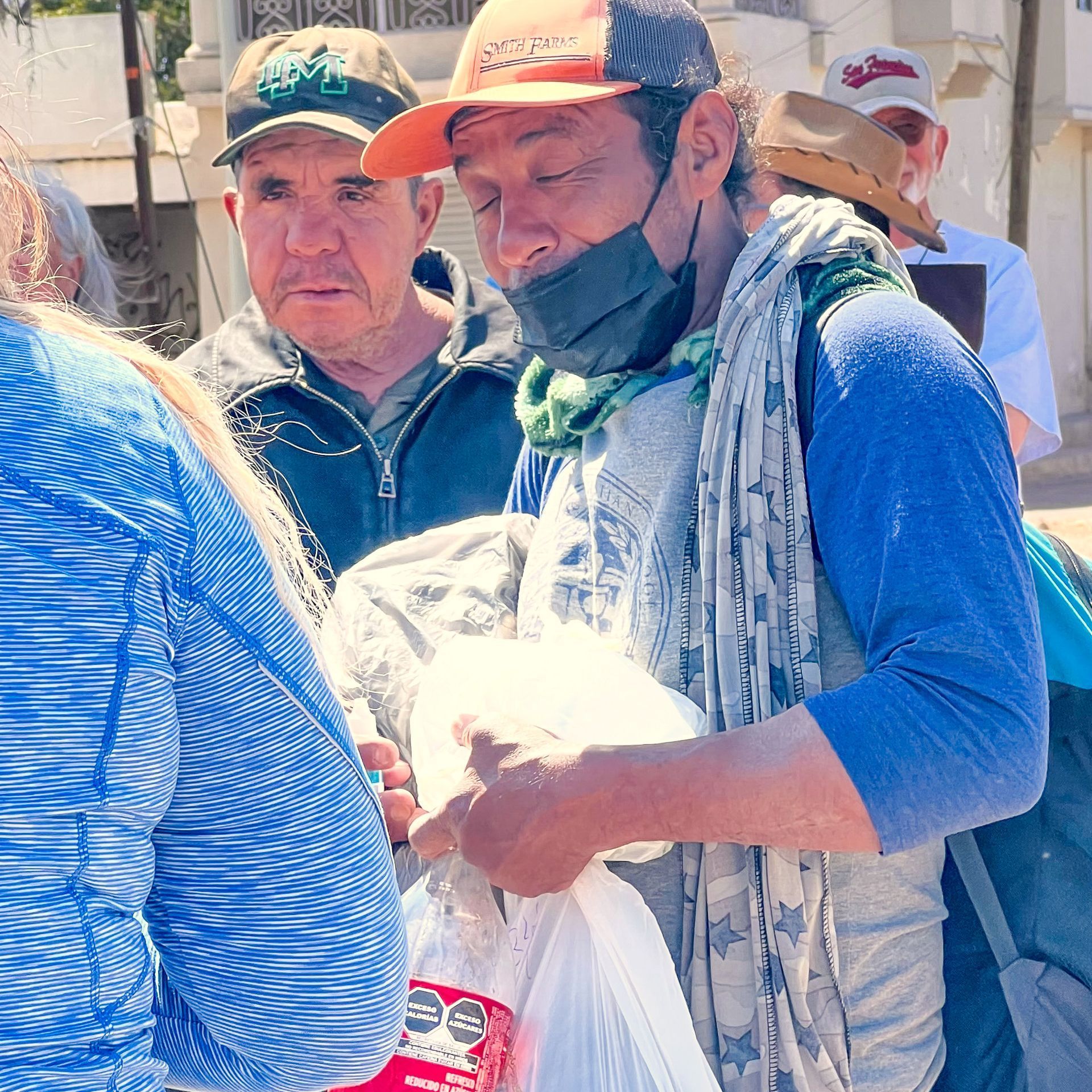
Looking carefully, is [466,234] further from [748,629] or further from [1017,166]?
[748,629]

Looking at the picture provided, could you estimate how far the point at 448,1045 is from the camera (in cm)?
153

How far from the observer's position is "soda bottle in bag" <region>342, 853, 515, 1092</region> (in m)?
1.52

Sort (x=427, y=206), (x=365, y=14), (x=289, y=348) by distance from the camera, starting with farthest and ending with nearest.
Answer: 1. (x=365, y=14)
2. (x=427, y=206)
3. (x=289, y=348)

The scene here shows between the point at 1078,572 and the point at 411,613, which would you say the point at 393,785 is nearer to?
the point at 411,613

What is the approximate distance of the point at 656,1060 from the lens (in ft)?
5.02

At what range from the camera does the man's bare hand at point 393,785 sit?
177cm

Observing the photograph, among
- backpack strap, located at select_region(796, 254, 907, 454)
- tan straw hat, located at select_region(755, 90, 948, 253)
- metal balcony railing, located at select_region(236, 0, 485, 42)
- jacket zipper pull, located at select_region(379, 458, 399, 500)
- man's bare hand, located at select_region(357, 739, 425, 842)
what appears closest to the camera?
backpack strap, located at select_region(796, 254, 907, 454)

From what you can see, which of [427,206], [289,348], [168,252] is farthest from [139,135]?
[289,348]

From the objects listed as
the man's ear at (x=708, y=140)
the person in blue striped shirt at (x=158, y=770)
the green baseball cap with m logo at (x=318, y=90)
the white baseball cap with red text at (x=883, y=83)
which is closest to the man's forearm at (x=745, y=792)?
the person in blue striped shirt at (x=158, y=770)

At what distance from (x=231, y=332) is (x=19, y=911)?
2.32 metres

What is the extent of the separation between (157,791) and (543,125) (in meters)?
1.15

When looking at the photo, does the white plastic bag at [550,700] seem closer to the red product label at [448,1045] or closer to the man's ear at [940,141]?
the red product label at [448,1045]

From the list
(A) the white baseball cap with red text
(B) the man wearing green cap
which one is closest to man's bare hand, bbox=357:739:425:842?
(B) the man wearing green cap

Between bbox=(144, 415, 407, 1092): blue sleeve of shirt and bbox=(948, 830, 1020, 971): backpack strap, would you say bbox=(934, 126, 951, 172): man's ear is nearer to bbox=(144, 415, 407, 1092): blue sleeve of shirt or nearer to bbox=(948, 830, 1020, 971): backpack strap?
bbox=(948, 830, 1020, 971): backpack strap
